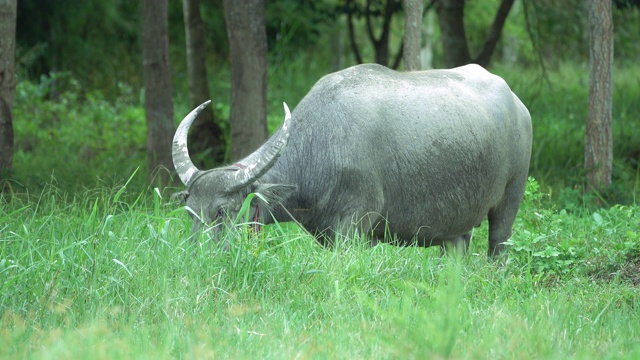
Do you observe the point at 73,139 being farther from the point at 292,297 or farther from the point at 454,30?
the point at 292,297

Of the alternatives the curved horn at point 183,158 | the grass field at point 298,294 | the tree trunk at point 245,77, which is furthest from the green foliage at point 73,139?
the grass field at point 298,294

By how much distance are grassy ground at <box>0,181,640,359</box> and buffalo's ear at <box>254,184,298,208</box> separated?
253 millimetres

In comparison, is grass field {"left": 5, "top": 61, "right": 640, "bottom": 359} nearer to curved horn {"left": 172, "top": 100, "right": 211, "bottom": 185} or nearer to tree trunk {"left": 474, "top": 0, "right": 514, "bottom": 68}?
curved horn {"left": 172, "top": 100, "right": 211, "bottom": 185}

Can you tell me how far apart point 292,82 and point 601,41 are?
→ 24.3ft

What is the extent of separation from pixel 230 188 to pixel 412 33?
9.78ft

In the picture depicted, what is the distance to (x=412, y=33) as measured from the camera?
7762mm

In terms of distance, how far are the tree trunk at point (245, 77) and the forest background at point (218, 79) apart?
3.48ft

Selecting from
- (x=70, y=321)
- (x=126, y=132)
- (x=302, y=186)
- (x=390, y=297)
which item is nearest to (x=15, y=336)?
(x=70, y=321)

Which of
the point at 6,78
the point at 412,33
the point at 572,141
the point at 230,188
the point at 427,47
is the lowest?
the point at 572,141

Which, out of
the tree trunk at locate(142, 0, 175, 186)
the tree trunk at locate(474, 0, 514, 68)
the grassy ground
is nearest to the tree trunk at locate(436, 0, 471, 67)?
the tree trunk at locate(474, 0, 514, 68)

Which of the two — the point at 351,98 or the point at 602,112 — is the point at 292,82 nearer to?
the point at 602,112

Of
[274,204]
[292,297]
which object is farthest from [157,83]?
[292,297]

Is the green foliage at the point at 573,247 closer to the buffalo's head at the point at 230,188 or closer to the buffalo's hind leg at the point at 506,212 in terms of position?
the buffalo's hind leg at the point at 506,212

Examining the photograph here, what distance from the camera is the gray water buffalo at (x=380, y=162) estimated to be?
571cm
